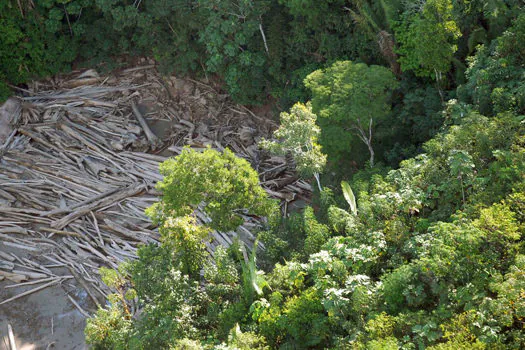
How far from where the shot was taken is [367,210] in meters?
10.3

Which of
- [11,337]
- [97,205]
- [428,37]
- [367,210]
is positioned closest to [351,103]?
[428,37]

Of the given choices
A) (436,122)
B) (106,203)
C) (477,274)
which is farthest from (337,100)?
(106,203)

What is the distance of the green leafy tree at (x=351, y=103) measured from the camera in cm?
1281

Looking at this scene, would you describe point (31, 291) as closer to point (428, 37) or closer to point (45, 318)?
point (45, 318)

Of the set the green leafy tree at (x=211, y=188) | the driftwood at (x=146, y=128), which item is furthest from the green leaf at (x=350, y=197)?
the driftwood at (x=146, y=128)

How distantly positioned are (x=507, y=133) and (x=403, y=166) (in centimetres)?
205

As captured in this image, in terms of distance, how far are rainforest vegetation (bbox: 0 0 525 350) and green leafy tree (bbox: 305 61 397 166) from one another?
4 centimetres

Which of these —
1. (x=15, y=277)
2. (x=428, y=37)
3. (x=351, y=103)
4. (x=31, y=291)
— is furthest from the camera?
(x=15, y=277)

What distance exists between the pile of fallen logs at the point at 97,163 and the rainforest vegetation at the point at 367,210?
228 centimetres

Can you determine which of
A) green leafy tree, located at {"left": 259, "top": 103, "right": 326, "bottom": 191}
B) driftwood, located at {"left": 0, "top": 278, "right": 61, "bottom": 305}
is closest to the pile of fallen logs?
driftwood, located at {"left": 0, "top": 278, "right": 61, "bottom": 305}

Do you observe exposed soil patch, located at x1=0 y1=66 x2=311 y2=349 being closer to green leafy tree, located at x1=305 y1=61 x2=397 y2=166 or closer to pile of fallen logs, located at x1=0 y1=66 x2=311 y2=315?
A: pile of fallen logs, located at x1=0 y1=66 x2=311 y2=315

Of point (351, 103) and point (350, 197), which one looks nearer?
point (350, 197)

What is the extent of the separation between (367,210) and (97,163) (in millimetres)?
9879

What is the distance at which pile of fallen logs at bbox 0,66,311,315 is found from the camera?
14398 mm
